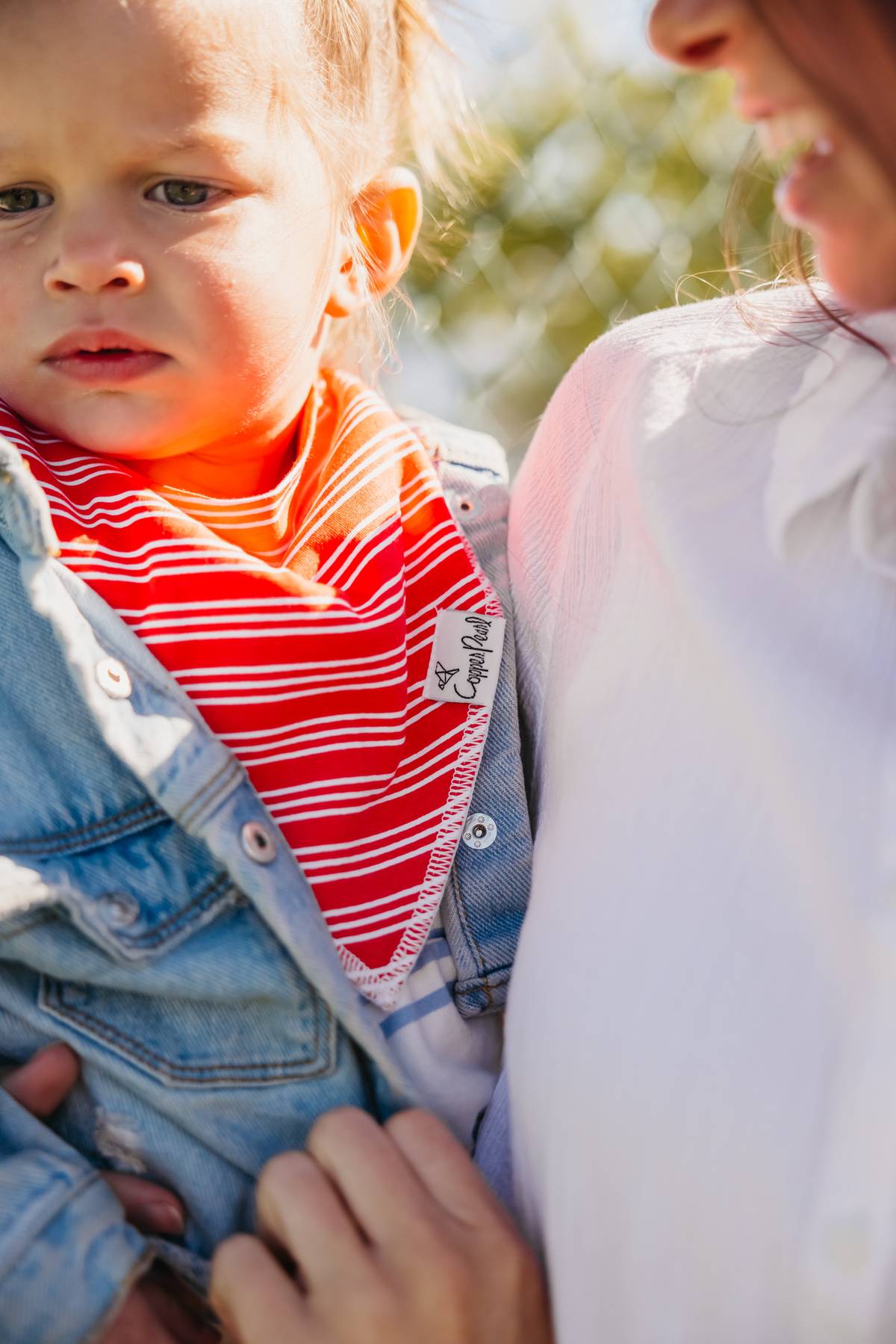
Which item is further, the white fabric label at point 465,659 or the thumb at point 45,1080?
the white fabric label at point 465,659

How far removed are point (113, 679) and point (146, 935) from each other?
18 cm

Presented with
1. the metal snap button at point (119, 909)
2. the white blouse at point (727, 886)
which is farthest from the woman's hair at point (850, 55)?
the metal snap button at point (119, 909)

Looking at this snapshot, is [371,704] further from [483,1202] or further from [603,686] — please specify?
[483,1202]

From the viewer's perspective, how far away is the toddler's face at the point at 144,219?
0.90 metres

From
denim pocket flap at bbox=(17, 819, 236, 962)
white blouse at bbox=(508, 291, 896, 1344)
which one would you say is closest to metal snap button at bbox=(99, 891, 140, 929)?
denim pocket flap at bbox=(17, 819, 236, 962)

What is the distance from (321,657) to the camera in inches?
38.4

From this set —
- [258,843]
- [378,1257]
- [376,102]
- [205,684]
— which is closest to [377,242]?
[376,102]

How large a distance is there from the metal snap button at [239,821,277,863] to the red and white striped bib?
49 millimetres

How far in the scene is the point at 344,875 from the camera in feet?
3.07

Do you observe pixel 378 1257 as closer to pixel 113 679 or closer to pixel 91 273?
pixel 113 679

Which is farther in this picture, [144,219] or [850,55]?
[144,219]

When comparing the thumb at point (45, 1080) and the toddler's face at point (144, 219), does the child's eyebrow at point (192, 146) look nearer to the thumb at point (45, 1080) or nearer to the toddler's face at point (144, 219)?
the toddler's face at point (144, 219)

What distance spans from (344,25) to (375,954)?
0.84 metres

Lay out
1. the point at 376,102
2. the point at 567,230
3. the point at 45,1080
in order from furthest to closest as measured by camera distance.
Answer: the point at 567,230
the point at 376,102
the point at 45,1080
